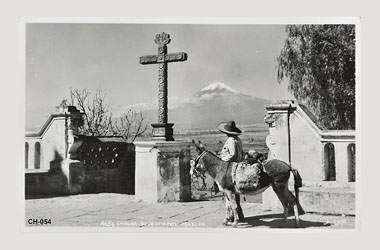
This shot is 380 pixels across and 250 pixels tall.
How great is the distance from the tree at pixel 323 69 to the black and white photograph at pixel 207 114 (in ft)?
0.05

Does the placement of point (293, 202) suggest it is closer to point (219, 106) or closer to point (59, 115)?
point (219, 106)

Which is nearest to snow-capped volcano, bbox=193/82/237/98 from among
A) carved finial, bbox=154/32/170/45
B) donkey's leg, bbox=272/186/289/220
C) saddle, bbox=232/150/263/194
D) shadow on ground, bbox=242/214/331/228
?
carved finial, bbox=154/32/170/45

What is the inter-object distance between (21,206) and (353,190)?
4665 mm

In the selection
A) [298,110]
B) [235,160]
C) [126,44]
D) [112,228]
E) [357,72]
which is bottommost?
[112,228]

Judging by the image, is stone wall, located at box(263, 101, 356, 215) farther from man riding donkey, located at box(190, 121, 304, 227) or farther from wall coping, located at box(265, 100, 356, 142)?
man riding donkey, located at box(190, 121, 304, 227)

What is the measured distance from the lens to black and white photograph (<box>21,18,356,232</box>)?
6629mm

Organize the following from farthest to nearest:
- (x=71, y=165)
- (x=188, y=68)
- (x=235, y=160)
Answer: (x=71, y=165), (x=188, y=68), (x=235, y=160)

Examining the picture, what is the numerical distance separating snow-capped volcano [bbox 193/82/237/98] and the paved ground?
1.61 metres

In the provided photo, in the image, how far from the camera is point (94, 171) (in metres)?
7.96

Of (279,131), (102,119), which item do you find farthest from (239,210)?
(102,119)

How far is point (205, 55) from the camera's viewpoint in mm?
6941

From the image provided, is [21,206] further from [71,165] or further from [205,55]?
[205,55]

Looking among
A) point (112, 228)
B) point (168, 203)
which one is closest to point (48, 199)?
point (112, 228)

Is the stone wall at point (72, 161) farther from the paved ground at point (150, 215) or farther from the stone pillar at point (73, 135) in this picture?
the paved ground at point (150, 215)
